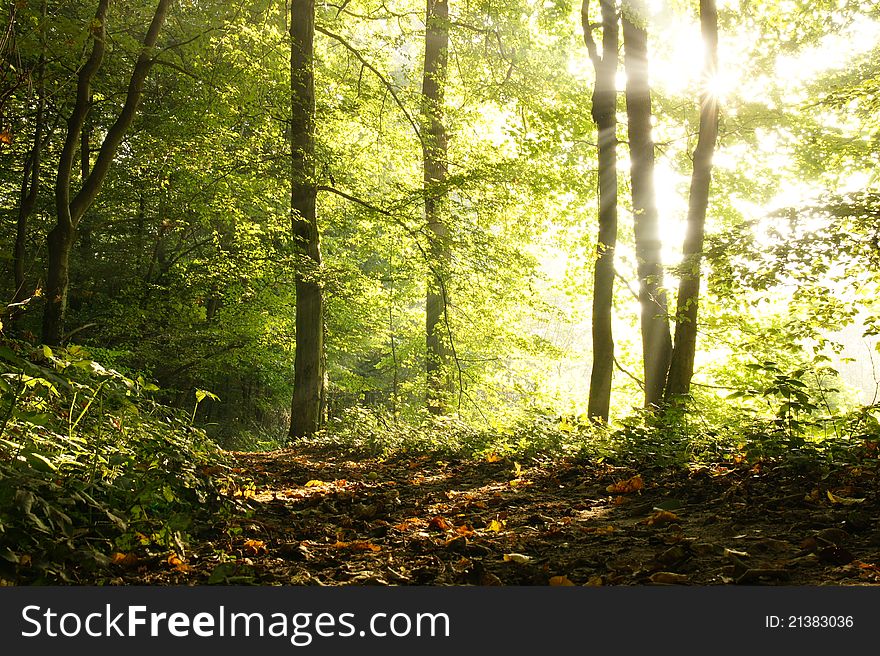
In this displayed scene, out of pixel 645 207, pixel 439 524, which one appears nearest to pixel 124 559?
pixel 439 524

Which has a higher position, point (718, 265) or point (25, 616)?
point (718, 265)

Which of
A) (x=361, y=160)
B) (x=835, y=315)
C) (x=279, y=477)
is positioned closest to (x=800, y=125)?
(x=835, y=315)

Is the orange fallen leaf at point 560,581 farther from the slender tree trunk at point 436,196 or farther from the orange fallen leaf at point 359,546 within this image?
the slender tree trunk at point 436,196

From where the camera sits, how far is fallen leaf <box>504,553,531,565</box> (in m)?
3.14

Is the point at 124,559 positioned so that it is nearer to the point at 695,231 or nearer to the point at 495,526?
the point at 495,526

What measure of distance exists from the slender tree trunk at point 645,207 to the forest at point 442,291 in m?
0.05

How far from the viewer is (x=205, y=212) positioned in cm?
1441

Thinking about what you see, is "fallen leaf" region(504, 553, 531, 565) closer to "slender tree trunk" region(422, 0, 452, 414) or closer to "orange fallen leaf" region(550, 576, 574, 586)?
"orange fallen leaf" region(550, 576, 574, 586)

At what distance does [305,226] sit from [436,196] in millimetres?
2391

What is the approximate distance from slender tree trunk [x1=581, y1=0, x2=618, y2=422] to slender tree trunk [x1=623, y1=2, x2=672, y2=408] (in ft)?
1.07

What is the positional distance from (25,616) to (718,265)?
679 centimetres

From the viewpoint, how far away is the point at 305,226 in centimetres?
1141

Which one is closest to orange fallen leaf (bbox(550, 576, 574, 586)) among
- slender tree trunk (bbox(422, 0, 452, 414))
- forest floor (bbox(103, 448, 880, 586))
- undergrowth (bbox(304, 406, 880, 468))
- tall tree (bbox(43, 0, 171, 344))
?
forest floor (bbox(103, 448, 880, 586))

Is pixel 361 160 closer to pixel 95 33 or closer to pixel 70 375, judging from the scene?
pixel 95 33
